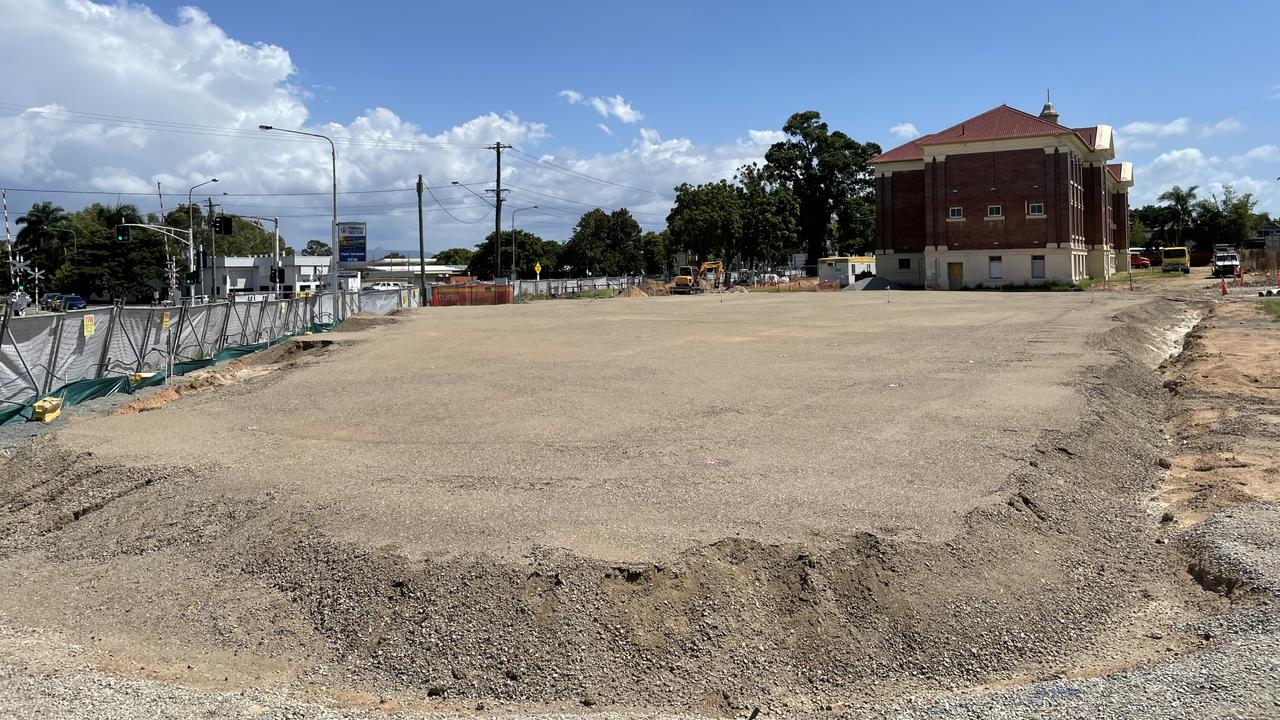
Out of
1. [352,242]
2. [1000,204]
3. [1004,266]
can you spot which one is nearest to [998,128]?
[1000,204]

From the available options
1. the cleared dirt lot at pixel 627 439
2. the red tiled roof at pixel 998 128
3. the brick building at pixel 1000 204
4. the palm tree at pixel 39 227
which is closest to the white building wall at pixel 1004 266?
the brick building at pixel 1000 204

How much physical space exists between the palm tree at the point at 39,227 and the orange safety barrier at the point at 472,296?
75759 mm

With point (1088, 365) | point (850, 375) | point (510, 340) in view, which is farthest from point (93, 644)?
point (510, 340)

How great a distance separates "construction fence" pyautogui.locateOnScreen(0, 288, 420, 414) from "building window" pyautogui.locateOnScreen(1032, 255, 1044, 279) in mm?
62386

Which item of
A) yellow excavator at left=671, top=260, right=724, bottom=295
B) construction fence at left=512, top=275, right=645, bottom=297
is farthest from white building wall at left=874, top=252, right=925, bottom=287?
construction fence at left=512, top=275, right=645, bottom=297

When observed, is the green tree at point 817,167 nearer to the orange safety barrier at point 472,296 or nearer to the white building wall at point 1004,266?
the white building wall at point 1004,266

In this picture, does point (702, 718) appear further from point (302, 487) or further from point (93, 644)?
point (302, 487)

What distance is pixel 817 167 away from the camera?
114812 millimetres

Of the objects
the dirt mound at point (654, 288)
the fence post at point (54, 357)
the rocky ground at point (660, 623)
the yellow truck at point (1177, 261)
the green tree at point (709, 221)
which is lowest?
the rocky ground at point (660, 623)

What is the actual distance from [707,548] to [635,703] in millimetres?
1890

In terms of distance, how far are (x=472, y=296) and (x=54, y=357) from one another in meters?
50.2

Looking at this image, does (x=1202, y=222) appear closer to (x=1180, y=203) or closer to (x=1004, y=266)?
(x=1180, y=203)

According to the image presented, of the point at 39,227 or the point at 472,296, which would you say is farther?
the point at 39,227

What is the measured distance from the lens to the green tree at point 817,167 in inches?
4491
